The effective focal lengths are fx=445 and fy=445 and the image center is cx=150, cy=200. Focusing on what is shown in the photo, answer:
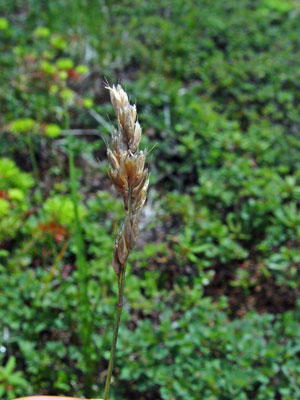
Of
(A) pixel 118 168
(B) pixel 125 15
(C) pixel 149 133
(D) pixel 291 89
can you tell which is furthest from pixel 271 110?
(A) pixel 118 168

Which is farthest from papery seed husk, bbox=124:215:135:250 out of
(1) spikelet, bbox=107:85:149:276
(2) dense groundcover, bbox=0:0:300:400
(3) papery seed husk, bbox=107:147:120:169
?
(2) dense groundcover, bbox=0:0:300:400

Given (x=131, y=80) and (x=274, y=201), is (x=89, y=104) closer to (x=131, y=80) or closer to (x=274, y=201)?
(x=131, y=80)

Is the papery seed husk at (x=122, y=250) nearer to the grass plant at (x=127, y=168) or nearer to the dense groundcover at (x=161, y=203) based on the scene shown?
the grass plant at (x=127, y=168)

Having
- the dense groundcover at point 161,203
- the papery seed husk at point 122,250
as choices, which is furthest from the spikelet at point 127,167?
the dense groundcover at point 161,203

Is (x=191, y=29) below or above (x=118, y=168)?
below

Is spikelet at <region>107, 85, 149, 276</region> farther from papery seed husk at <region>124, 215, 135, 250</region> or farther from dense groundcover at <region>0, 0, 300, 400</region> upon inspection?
dense groundcover at <region>0, 0, 300, 400</region>

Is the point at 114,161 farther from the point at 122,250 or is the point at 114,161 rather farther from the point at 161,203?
the point at 161,203
